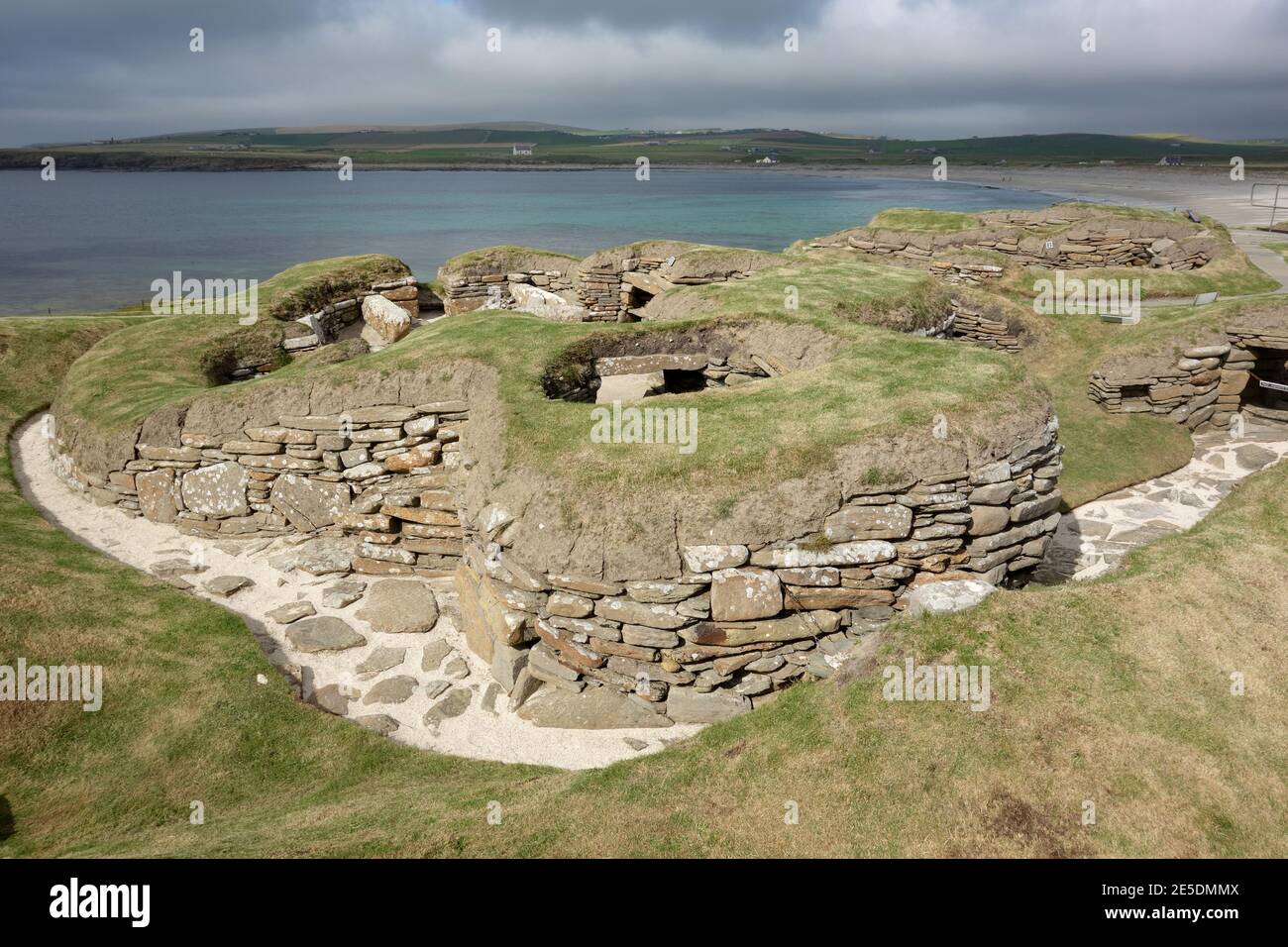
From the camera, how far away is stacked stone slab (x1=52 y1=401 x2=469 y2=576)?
11.5 meters

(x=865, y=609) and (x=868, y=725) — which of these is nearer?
(x=868, y=725)

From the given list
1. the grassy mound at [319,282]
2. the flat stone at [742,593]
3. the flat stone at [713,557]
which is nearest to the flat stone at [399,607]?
the flat stone at [713,557]

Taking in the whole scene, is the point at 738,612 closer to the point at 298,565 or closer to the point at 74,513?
the point at 298,565

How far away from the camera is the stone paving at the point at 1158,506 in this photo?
11.4 metres

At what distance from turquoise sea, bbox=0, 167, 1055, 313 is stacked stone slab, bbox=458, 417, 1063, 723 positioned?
144ft

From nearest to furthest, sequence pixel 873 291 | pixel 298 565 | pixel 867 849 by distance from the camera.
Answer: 1. pixel 867 849
2. pixel 298 565
3. pixel 873 291

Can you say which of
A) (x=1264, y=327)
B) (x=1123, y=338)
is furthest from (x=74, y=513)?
(x=1264, y=327)

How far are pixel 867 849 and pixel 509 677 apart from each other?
191 inches

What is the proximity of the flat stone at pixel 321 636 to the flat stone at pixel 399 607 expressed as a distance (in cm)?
32

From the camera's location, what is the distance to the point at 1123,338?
1733 centimetres

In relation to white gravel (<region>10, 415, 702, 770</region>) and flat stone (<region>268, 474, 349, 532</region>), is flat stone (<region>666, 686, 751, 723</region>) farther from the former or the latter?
flat stone (<region>268, 474, 349, 532</region>)

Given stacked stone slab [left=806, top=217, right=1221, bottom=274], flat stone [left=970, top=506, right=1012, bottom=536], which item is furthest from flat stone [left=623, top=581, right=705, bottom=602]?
stacked stone slab [left=806, top=217, right=1221, bottom=274]

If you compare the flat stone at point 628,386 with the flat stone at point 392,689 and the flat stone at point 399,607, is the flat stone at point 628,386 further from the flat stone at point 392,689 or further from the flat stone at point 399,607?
the flat stone at point 392,689

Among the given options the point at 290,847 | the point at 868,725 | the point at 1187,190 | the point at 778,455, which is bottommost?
the point at 290,847
